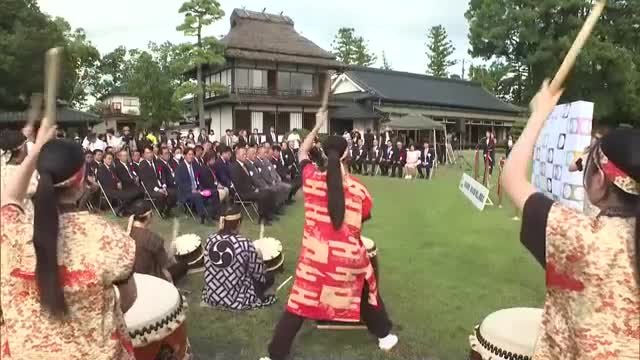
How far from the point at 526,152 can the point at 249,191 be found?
9279mm

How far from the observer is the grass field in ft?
16.0

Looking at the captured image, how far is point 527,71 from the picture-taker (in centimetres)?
3588

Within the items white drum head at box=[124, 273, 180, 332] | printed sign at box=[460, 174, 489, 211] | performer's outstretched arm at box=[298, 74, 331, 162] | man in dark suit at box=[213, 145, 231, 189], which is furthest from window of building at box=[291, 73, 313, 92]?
white drum head at box=[124, 273, 180, 332]

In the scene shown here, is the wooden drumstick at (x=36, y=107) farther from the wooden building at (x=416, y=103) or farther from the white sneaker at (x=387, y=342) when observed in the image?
the wooden building at (x=416, y=103)

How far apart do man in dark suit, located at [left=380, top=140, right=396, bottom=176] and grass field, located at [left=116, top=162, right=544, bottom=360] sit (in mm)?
9456

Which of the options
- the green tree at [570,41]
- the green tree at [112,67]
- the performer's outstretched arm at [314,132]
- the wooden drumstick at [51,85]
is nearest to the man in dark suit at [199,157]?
the performer's outstretched arm at [314,132]

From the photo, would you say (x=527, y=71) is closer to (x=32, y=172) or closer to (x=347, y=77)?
(x=347, y=77)

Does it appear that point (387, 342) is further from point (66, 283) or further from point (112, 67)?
point (112, 67)

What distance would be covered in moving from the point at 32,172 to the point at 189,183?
867 cm

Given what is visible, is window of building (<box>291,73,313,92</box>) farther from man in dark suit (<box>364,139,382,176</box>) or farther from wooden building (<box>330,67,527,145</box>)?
man in dark suit (<box>364,139,382,176</box>)

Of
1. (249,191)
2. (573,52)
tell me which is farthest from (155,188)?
(573,52)

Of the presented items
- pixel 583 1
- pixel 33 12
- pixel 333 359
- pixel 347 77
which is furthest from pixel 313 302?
pixel 347 77

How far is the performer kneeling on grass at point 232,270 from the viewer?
18.0 ft

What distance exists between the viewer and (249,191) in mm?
11156
